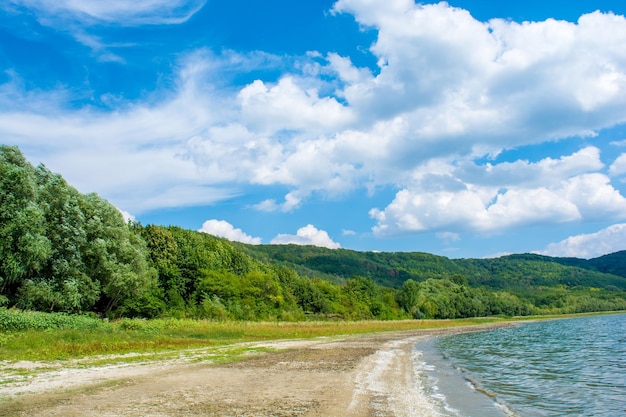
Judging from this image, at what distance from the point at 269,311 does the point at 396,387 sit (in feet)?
226

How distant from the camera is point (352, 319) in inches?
4540

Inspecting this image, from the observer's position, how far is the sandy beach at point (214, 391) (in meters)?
12.6

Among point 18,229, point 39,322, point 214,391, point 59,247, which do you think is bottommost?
point 214,391

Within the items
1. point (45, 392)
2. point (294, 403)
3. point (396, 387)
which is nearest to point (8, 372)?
point (45, 392)

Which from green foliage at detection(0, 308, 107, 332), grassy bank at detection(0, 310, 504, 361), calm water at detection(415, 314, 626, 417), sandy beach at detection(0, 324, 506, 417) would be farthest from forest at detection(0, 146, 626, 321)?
calm water at detection(415, 314, 626, 417)

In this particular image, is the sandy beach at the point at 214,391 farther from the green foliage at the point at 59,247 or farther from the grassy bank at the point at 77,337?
the green foliage at the point at 59,247

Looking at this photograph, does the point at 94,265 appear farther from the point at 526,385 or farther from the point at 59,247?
the point at 526,385

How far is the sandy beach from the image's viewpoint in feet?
41.4

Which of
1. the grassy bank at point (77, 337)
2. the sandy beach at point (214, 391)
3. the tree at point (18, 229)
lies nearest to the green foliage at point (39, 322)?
the grassy bank at point (77, 337)

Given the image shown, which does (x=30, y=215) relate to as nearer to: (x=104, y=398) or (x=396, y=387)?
(x=104, y=398)

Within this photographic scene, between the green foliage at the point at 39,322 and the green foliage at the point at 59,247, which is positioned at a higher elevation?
the green foliage at the point at 59,247

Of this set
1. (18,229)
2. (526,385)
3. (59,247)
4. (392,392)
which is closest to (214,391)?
(392,392)

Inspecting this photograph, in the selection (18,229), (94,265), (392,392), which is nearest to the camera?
(392,392)

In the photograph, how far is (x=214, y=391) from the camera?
15.8 metres
